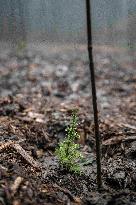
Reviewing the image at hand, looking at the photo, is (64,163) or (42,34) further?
(42,34)

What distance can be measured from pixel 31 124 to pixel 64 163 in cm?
118

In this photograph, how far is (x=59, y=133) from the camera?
14.7 feet

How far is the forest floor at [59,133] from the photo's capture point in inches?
113

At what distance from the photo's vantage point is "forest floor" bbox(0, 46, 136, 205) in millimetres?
2883

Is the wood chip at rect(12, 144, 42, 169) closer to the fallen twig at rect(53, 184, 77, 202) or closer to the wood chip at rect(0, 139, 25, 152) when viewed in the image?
the wood chip at rect(0, 139, 25, 152)

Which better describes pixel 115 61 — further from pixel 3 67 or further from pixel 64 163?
pixel 64 163

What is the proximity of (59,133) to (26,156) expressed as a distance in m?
1.01

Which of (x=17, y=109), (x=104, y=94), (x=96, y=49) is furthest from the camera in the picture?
(x=96, y=49)

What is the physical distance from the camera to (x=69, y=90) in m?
7.46

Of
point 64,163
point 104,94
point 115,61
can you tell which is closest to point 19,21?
point 104,94

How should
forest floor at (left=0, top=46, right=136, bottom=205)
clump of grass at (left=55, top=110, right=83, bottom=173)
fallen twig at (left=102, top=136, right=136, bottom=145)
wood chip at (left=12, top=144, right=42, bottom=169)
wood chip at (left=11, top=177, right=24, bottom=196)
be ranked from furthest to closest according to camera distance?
fallen twig at (left=102, top=136, right=136, bottom=145)
wood chip at (left=12, top=144, right=42, bottom=169)
clump of grass at (left=55, top=110, right=83, bottom=173)
forest floor at (left=0, top=46, right=136, bottom=205)
wood chip at (left=11, top=177, right=24, bottom=196)

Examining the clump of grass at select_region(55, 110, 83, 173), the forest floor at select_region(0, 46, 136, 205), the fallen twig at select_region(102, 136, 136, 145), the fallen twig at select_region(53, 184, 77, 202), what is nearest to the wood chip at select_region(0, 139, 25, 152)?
the forest floor at select_region(0, 46, 136, 205)

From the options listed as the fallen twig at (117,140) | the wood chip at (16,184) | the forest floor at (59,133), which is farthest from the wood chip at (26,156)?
the fallen twig at (117,140)

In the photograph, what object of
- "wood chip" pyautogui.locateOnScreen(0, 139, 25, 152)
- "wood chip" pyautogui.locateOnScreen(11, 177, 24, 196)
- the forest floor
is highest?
"wood chip" pyautogui.locateOnScreen(11, 177, 24, 196)
